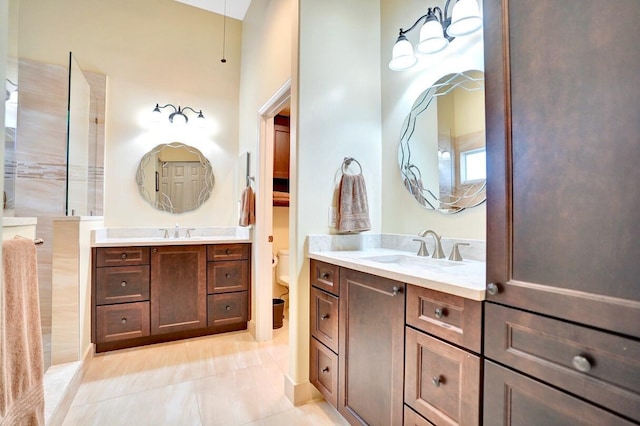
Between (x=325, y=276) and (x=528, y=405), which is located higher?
(x=325, y=276)

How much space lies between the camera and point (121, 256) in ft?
8.04

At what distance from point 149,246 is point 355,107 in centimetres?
204

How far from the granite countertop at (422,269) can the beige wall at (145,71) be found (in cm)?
200

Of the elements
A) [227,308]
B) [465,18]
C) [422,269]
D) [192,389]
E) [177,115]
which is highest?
[177,115]

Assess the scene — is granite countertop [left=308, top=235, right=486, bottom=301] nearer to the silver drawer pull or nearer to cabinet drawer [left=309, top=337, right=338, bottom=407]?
the silver drawer pull

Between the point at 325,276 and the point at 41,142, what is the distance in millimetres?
2640

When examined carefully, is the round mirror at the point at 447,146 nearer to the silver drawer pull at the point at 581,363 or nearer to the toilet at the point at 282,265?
the silver drawer pull at the point at 581,363

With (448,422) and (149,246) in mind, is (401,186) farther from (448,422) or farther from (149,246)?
(149,246)

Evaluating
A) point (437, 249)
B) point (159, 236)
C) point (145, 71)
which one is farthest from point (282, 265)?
point (145, 71)

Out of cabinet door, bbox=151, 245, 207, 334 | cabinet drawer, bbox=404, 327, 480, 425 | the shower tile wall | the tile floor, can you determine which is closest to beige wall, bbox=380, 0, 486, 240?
cabinet drawer, bbox=404, 327, 480, 425

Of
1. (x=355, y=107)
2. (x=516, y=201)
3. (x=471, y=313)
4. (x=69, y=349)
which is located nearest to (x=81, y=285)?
(x=69, y=349)

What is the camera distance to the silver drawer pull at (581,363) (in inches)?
27.7

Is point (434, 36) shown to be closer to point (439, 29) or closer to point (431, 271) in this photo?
point (439, 29)

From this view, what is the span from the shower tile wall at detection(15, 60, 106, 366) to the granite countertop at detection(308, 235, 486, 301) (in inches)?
91.9
